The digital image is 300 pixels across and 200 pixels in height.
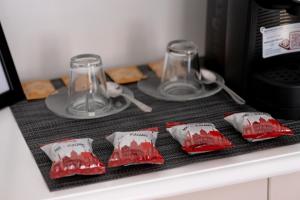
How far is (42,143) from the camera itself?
36.4 inches

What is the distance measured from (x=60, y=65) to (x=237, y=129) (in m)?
0.47

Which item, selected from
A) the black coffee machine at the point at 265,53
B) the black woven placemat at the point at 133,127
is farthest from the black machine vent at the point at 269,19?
the black woven placemat at the point at 133,127

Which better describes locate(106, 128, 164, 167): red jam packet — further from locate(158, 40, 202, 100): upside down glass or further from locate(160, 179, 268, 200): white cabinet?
locate(158, 40, 202, 100): upside down glass

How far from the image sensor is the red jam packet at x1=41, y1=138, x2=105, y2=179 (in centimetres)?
80

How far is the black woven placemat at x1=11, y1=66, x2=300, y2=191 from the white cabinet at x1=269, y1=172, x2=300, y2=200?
0.05 m

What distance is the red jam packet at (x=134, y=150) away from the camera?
82cm

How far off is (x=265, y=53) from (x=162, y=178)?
351mm

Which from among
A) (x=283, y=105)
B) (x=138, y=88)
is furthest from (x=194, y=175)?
(x=138, y=88)

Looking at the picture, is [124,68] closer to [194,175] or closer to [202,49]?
[202,49]

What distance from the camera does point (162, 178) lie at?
805 mm

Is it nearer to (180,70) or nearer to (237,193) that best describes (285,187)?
(237,193)

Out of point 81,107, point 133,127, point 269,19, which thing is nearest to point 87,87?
point 81,107

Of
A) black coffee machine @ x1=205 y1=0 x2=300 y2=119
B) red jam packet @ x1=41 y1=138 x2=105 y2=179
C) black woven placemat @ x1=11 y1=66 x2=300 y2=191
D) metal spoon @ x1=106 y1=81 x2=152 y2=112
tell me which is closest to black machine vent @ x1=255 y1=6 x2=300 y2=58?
black coffee machine @ x1=205 y1=0 x2=300 y2=119

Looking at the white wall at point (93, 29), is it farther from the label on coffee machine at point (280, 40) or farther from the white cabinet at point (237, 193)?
the white cabinet at point (237, 193)
